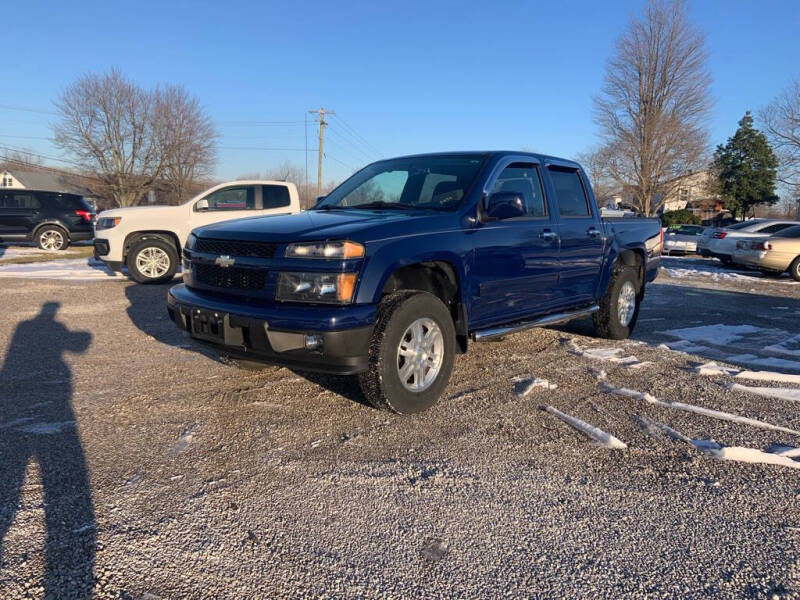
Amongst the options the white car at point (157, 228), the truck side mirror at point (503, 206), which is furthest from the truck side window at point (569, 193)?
the white car at point (157, 228)

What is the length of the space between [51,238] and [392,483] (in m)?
17.6

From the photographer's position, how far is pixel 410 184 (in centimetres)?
490

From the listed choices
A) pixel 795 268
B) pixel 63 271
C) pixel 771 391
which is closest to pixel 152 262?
pixel 63 271

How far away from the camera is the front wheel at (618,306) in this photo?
614cm

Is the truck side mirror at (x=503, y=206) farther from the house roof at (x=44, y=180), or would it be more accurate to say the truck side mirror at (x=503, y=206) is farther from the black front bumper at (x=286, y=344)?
the house roof at (x=44, y=180)

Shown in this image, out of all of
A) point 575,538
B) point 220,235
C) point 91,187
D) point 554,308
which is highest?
point 91,187

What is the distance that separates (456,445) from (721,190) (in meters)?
52.1

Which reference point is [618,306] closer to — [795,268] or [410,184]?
[410,184]

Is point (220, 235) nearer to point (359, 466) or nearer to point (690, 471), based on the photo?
point (359, 466)

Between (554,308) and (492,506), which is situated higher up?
(554,308)

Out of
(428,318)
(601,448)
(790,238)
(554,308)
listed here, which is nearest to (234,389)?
(428,318)

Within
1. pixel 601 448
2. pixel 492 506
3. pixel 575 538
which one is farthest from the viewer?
pixel 601 448

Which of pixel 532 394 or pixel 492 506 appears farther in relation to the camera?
pixel 532 394

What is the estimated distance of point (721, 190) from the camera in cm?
4731
